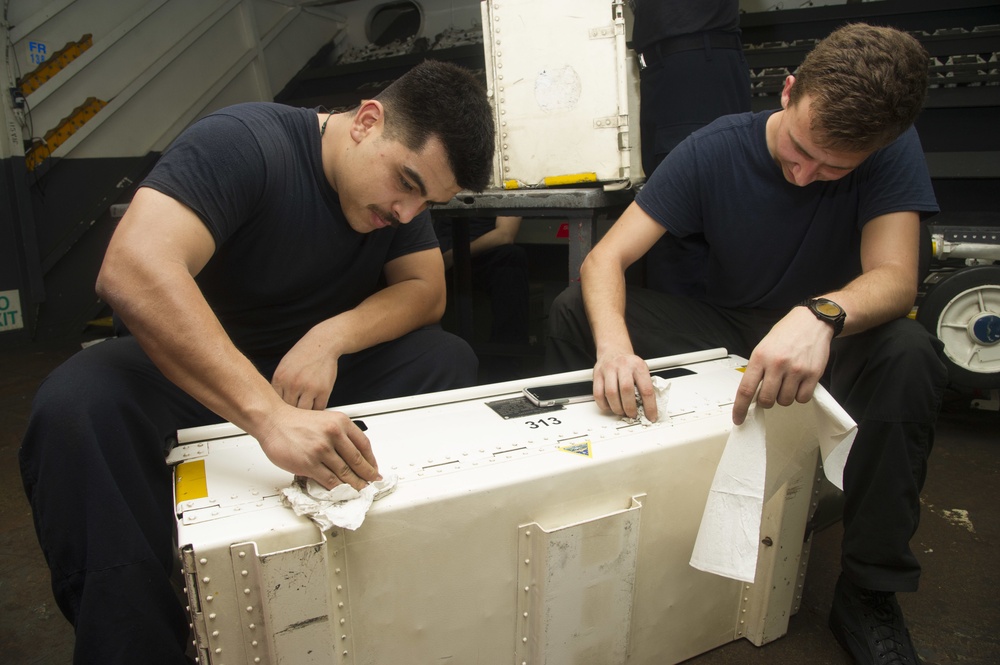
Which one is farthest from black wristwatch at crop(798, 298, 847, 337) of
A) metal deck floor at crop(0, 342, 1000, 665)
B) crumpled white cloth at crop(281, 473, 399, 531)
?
crumpled white cloth at crop(281, 473, 399, 531)

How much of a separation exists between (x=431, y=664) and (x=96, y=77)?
12.4ft

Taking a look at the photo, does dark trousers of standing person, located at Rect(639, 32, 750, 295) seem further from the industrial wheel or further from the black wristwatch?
the black wristwatch

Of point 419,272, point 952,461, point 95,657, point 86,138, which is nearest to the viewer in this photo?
point 95,657

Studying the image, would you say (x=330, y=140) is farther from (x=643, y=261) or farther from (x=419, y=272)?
(x=643, y=261)

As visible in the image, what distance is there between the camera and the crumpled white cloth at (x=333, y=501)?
2.40 ft

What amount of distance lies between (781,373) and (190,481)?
2.67ft

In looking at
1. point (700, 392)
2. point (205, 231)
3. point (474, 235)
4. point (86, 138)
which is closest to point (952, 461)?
point (700, 392)

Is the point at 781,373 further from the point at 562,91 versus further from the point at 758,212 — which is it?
the point at 562,91

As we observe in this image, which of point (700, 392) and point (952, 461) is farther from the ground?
point (700, 392)

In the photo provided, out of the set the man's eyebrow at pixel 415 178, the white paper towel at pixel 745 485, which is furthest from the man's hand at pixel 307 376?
the white paper towel at pixel 745 485

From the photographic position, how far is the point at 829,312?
3.31ft

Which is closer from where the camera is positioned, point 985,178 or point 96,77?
point 985,178

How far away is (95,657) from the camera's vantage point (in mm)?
805

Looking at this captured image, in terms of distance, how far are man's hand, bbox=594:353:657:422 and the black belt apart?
1230 millimetres
